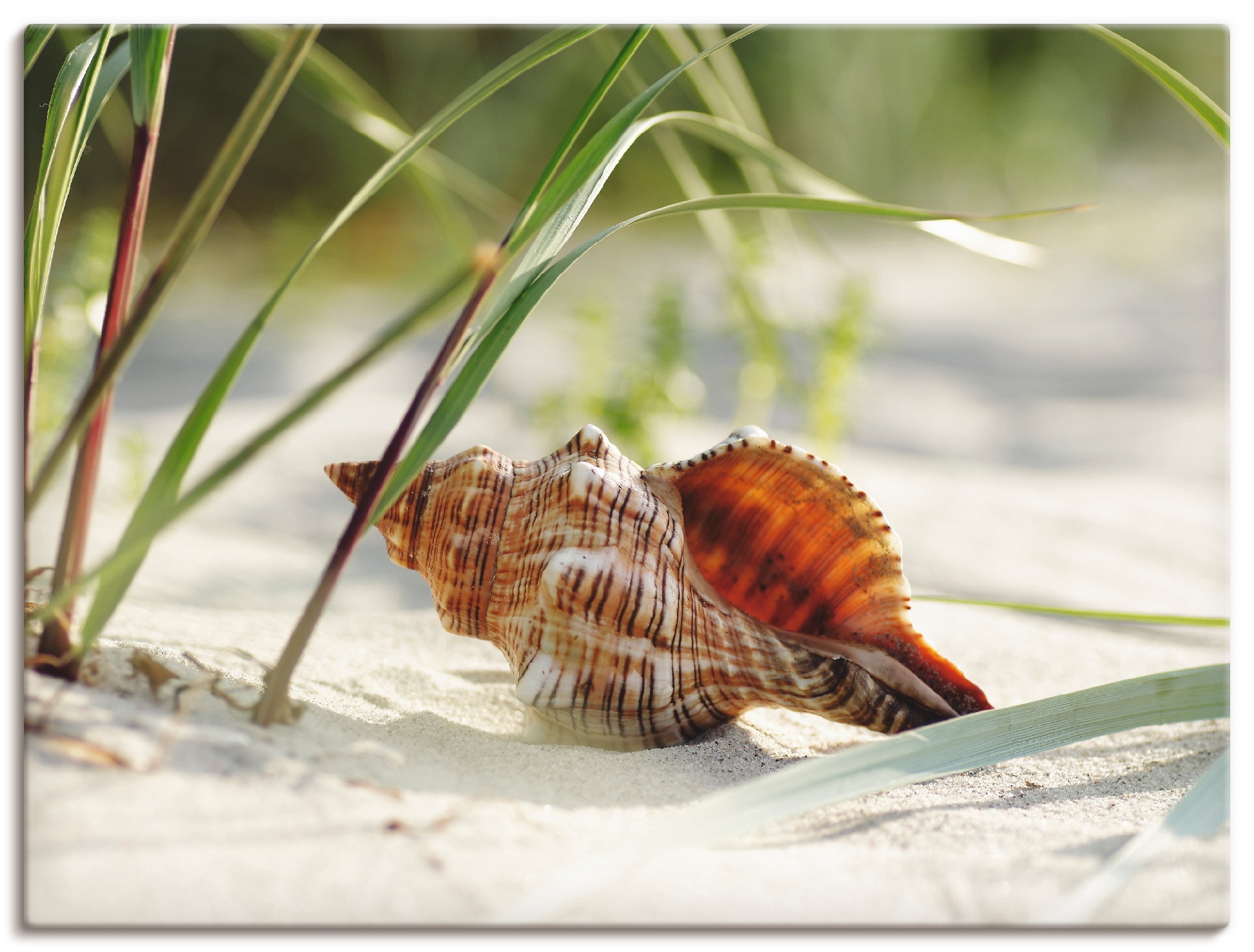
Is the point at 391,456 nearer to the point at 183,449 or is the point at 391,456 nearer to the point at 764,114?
the point at 183,449

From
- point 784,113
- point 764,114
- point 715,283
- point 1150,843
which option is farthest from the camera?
point 715,283

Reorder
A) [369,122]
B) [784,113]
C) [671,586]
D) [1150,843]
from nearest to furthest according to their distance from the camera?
[1150,843] → [671,586] → [369,122] → [784,113]

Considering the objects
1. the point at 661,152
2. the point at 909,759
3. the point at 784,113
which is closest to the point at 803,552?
the point at 909,759

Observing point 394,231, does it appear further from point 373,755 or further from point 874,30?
point 373,755

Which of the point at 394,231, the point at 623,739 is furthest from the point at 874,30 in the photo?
the point at 623,739

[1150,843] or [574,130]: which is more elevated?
[574,130]
